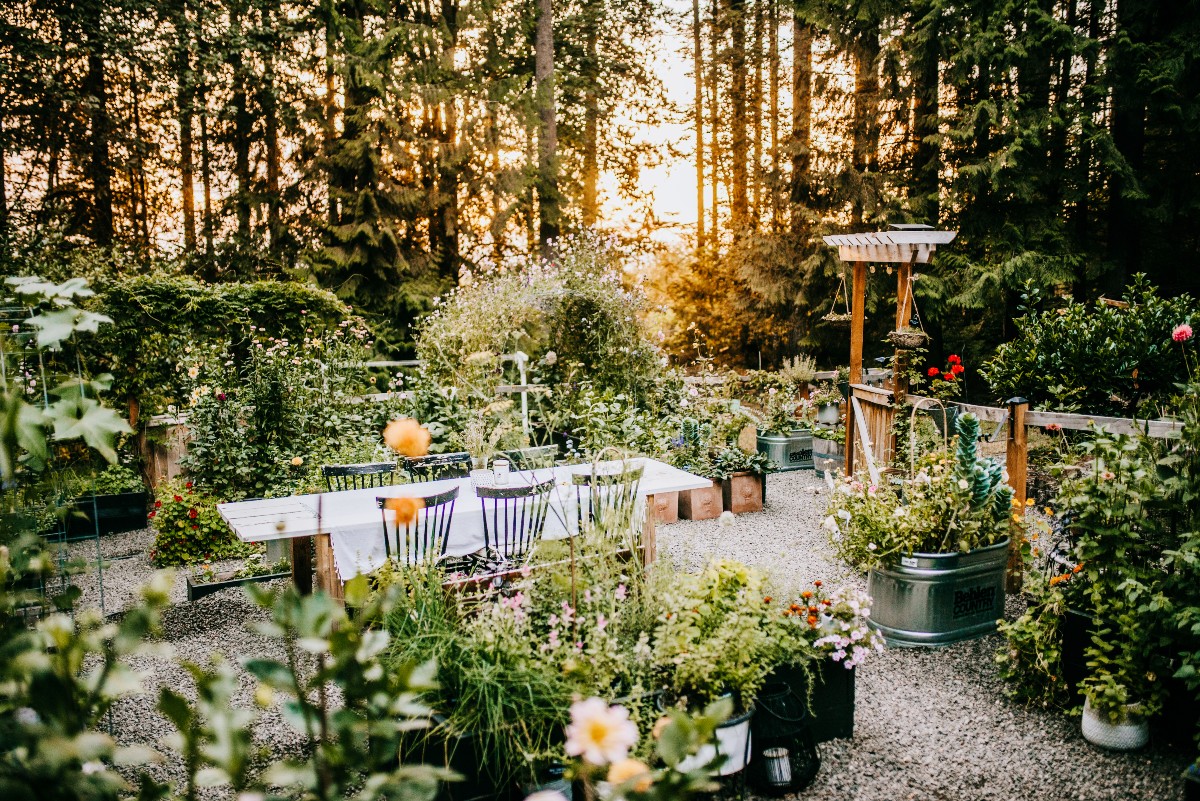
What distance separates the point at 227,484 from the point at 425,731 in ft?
12.9

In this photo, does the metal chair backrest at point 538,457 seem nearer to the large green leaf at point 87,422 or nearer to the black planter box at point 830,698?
the black planter box at point 830,698

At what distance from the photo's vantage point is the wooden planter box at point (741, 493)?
243 inches

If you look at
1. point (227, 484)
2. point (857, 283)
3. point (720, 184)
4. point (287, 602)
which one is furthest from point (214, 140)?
point (287, 602)

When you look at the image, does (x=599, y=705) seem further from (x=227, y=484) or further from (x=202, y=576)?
(x=227, y=484)

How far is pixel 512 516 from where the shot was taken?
11.6ft

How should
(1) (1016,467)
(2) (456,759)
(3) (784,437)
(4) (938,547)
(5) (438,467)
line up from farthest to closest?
(3) (784,437) → (5) (438,467) → (1) (1016,467) → (4) (938,547) → (2) (456,759)

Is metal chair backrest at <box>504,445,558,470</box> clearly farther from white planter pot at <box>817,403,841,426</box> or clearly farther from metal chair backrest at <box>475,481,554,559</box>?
white planter pot at <box>817,403,841,426</box>

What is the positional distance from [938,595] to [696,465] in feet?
9.15

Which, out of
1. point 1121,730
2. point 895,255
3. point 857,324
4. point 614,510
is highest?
point 895,255

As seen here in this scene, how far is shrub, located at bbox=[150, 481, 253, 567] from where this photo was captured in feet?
16.5

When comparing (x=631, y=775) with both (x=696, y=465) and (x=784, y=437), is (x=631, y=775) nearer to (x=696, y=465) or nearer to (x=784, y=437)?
(x=696, y=465)

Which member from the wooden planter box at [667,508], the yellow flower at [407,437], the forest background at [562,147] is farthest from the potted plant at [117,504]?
the yellow flower at [407,437]

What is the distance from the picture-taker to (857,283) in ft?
19.2

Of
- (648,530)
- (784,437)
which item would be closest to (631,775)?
(648,530)
